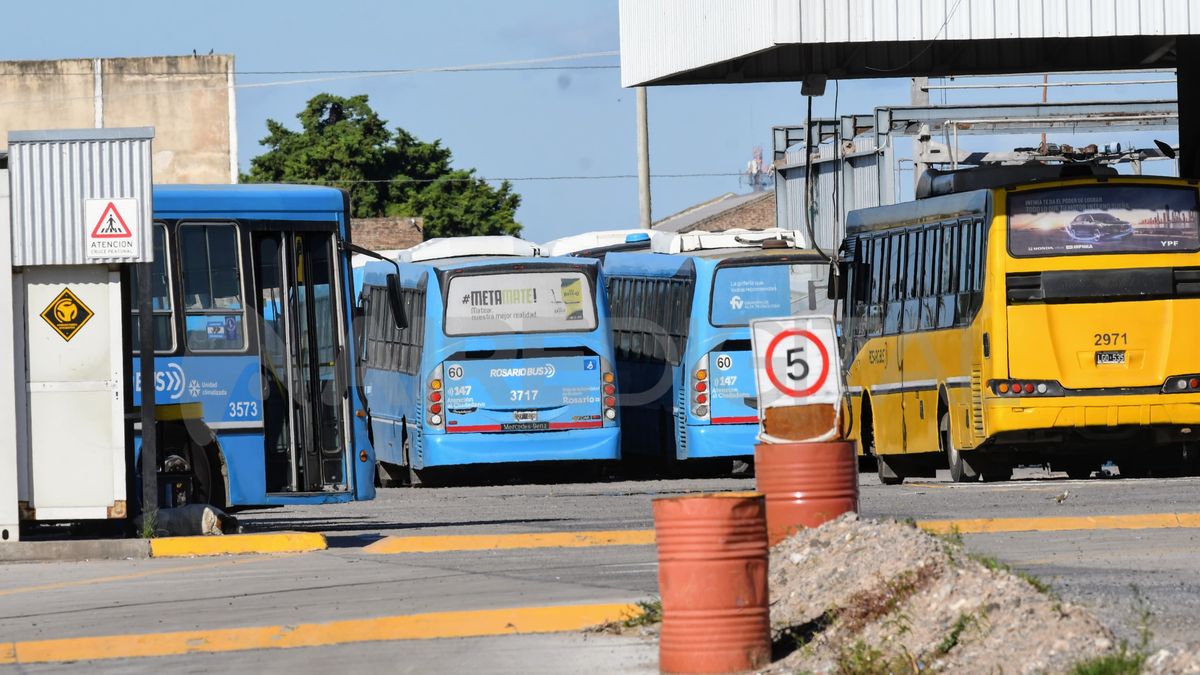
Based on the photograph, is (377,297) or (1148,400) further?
(377,297)

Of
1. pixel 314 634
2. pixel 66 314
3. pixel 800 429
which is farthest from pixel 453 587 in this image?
pixel 66 314

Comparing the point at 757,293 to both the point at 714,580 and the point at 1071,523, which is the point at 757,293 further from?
the point at 714,580

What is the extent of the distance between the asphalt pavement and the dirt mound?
0.63m

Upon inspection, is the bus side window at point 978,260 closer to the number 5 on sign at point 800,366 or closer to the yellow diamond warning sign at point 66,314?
the number 5 on sign at point 800,366

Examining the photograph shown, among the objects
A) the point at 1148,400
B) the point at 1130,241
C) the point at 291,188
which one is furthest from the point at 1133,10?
the point at 291,188

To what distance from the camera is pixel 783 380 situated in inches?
609

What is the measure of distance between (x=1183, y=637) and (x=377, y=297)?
2480cm

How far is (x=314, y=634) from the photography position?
12.2 meters

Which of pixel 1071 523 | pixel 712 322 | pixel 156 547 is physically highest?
pixel 712 322

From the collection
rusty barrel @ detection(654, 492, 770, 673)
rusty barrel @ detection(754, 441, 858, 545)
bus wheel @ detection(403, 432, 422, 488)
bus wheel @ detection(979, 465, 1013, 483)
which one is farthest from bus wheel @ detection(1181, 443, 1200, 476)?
rusty barrel @ detection(654, 492, 770, 673)

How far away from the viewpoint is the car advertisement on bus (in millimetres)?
29938

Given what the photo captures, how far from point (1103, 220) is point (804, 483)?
39.4 ft

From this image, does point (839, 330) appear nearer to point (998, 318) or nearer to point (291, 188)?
point (998, 318)

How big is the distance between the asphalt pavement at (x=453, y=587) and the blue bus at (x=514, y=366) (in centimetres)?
784
